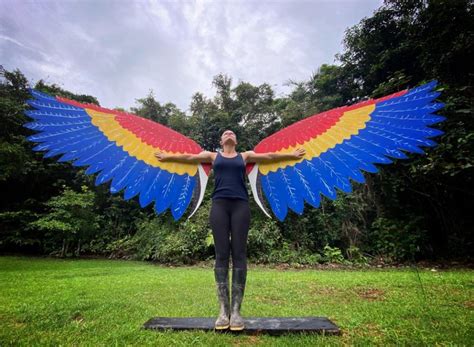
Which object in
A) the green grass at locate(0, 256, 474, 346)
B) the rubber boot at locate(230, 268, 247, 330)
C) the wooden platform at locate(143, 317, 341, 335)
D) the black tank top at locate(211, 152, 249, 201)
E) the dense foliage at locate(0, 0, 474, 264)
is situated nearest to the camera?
the green grass at locate(0, 256, 474, 346)

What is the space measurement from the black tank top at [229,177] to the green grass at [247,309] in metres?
1.25

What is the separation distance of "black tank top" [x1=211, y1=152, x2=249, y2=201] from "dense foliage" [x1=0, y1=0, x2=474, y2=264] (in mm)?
6453

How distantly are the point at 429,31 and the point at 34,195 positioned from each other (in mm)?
17875

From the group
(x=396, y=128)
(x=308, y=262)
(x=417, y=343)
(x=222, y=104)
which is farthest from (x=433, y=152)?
(x=222, y=104)

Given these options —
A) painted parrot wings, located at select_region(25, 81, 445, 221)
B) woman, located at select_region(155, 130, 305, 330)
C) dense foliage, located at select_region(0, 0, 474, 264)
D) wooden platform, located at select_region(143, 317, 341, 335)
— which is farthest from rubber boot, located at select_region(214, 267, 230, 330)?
dense foliage, located at select_region(0, 0, 474, 264)

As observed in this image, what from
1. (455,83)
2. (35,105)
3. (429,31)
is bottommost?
(35,105)

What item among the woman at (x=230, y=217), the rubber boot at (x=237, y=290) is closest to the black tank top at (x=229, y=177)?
the woman at (x=230, y=217)

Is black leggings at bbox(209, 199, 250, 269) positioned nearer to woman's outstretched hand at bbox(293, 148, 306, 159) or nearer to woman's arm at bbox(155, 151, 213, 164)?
woman's arm at bbox(155, 151, 213, 164)

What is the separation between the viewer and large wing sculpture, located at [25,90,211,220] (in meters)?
2.71

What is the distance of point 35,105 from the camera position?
2.67 meters

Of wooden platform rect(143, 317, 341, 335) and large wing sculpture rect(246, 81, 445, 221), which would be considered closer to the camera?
wooden platform rect(143, 317, 341, 335)

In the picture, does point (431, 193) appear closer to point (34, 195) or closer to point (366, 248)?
point (366, 248)

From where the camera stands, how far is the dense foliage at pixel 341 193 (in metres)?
8.18

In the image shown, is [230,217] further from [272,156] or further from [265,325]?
[265,325]
